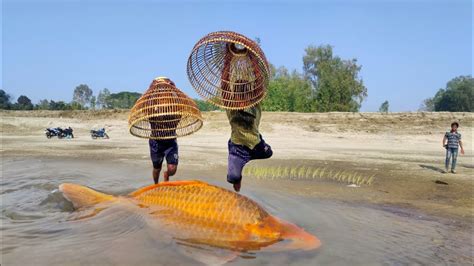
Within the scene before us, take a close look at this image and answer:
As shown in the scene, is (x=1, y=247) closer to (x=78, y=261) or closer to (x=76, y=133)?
(x=78, y=261)

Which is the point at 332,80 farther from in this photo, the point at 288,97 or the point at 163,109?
the point at 163,109

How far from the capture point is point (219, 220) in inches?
149

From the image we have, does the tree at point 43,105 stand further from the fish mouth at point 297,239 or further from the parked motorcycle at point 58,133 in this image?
the fish mouth at point 297,239

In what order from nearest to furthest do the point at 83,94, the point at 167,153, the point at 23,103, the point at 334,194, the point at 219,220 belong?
the point at 219,220, the point at 167,153, the point at 334,194, the point at 23,103, the point at 83,94

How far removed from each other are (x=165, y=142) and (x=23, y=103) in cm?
4343

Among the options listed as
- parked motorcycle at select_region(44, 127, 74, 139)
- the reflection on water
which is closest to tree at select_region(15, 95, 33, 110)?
parked motorcycle at select_region(44, 127, 74, 139)

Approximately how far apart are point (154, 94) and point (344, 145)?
1349 centimetres

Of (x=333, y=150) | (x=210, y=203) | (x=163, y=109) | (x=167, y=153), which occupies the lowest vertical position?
(x=333, y=150)

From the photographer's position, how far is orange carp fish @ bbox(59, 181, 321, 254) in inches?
142

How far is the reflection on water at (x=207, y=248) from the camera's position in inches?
137

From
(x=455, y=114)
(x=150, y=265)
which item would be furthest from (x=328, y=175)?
(x=455, y=114)

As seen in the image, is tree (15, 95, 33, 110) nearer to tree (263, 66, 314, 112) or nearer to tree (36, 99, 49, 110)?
tree (36, 99, 49, 110)

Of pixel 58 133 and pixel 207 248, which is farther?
pixel 58 133

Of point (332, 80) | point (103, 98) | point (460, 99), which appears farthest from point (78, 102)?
point (460, 99)
